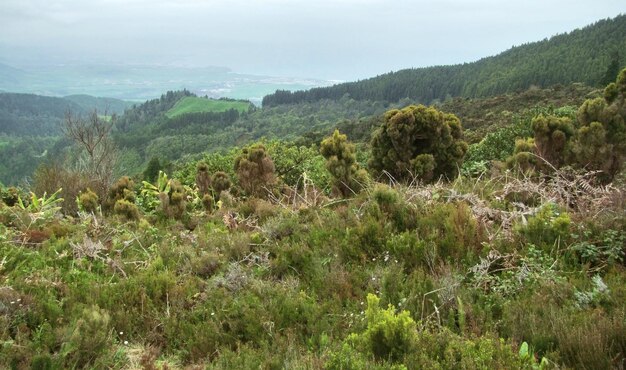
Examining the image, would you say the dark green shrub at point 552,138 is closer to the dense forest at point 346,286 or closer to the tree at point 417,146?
the dense forest at point 346,286

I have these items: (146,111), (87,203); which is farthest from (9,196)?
(146,111)

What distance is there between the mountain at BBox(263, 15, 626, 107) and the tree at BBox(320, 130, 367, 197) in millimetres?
53322

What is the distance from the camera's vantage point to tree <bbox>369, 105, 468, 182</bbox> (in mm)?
9062

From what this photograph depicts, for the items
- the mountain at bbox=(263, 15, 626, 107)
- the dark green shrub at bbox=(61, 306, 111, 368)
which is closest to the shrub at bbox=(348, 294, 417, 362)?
the dark green shrub at bbox=(61, 306, 111, 368)

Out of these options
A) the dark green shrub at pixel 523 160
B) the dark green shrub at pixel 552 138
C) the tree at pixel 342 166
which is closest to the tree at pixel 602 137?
the dark green shrub at pixel 552 138

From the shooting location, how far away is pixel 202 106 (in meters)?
152

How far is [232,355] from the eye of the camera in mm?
2922

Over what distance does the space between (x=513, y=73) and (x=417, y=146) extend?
9126 cm

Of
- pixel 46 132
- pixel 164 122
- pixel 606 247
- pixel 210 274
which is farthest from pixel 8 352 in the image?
pixel 46 132

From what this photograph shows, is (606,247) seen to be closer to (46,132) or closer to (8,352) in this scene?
(8,352)

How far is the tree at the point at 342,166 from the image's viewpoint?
798cm

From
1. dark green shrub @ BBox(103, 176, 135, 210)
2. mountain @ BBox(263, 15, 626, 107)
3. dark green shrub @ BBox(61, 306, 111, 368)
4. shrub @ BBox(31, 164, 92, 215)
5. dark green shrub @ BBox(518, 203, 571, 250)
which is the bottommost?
shrub @ BBox(31, 164, 92, 215)

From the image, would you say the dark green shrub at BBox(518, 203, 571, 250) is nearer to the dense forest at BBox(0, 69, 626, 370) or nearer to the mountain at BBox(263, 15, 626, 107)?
the dense forest at BBox(0, 69, 626, 370)

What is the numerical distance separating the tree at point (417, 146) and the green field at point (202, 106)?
5388 inches
